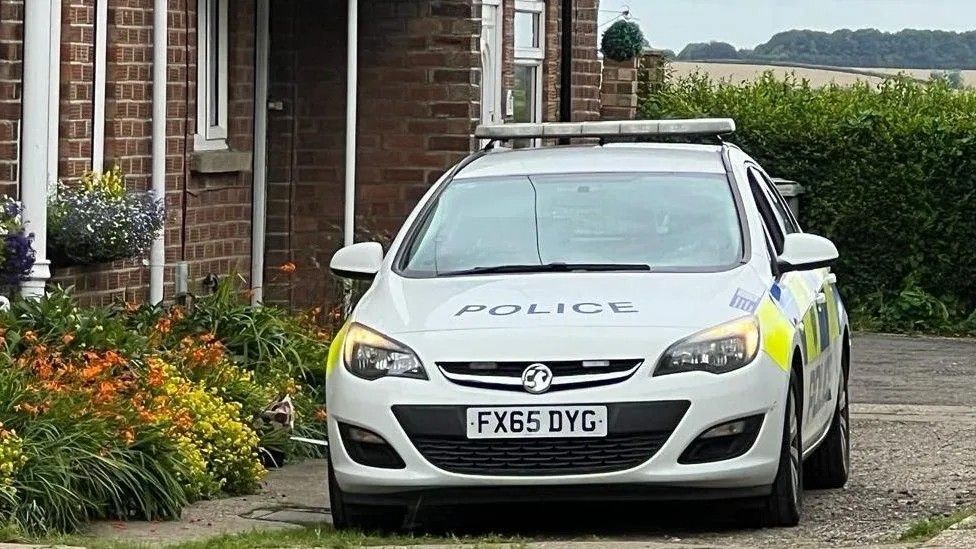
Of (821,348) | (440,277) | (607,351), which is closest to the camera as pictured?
(607,351)

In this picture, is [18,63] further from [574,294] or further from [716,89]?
[716,89]

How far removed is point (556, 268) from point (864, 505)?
169 centimetres

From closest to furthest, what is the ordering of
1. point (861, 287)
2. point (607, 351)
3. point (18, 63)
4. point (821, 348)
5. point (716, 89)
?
point (607, 351)
point (821, 348)
point (18, 63)
point (861, 287)
point (716, 89)

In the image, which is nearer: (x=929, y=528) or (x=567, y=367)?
(x=929, y=528)

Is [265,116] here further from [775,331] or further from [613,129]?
[775,331]

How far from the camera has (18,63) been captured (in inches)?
448

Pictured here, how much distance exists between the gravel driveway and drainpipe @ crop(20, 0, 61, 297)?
2924 millimetres

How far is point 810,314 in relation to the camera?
29.8ft

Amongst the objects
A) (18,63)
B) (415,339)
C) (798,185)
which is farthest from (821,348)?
(798,185)

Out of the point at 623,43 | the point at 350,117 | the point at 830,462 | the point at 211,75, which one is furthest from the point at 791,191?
the point at 830,462

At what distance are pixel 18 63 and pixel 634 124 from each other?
3.29m

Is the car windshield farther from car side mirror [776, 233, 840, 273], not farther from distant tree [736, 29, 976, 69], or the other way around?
distant tree [736, 29, 976, 69]

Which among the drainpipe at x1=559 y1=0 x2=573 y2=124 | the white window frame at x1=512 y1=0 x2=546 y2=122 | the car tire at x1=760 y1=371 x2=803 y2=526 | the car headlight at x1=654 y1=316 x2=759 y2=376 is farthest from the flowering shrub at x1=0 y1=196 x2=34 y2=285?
the white window frame at x1=512 y1=0 x2=546 y2=122

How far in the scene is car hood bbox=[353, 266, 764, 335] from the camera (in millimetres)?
8086
